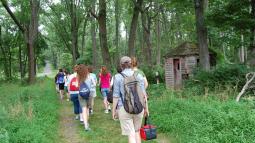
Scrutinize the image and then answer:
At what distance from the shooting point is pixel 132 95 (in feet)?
22.1

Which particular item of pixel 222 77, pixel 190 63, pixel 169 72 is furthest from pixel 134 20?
pixel 222 77

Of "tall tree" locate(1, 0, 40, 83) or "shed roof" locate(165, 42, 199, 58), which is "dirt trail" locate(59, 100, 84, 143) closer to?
"shed roof" locate(165, 42, 199, 58)

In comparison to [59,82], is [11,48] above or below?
above

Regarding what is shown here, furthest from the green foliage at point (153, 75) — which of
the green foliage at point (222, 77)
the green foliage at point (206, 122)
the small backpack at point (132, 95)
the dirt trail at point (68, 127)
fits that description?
the small backpack at point (132, 95)

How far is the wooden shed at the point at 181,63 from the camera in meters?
20.7

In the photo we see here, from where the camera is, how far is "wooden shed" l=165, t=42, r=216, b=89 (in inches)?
814

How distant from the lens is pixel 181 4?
69.6 feet

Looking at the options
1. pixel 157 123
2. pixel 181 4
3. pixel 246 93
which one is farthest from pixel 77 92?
pixel 181 4

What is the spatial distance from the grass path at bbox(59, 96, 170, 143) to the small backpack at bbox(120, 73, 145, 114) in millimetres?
2591

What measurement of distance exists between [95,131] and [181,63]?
1136 centimetres

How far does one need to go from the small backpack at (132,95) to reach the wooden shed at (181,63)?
543 inches

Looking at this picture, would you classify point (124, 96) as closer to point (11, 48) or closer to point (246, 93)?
point (246, 93)

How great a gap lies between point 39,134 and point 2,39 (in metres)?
41.9

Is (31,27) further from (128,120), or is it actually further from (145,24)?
(128,120)
